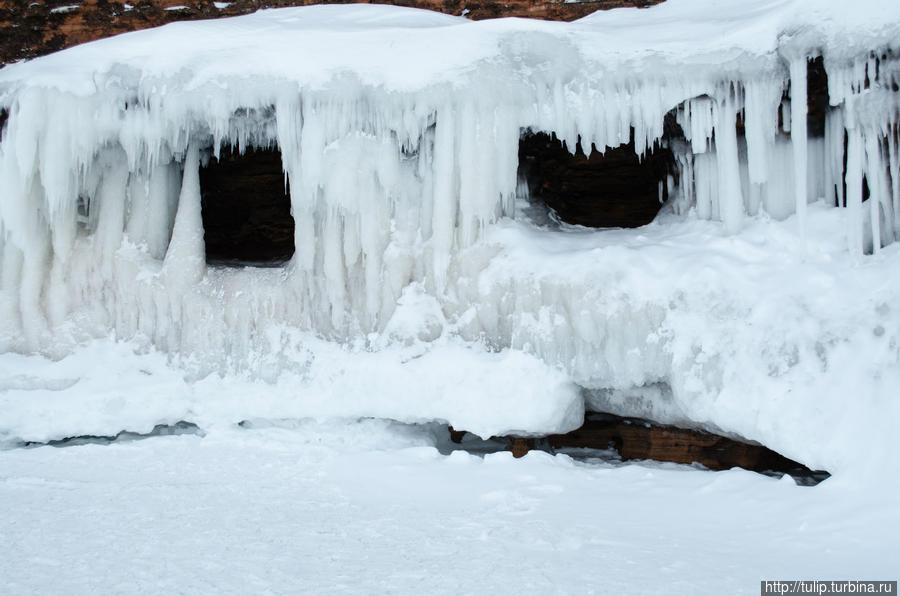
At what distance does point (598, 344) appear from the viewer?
4.82 meters

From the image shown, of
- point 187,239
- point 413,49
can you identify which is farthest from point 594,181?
point 187,239

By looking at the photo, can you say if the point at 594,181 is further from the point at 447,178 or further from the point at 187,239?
the point at 187,239

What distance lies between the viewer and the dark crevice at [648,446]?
4934 millimetres

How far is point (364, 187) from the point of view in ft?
17.1

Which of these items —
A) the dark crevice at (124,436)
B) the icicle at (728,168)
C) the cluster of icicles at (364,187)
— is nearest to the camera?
the cluster of icicles at (364,187)

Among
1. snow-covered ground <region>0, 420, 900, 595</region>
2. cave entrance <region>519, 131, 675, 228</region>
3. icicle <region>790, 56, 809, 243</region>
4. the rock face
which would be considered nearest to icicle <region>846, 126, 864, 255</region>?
icicle <region>790, 56, 809, 243</region>

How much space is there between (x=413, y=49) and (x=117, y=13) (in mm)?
2854

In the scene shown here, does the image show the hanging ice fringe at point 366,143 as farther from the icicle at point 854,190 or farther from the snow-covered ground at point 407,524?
the snow-covered ground at point 407,524

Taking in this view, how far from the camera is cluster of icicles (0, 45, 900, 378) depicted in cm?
455

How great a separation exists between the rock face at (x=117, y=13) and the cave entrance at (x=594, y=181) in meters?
1.08

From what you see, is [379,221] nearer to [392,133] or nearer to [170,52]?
[392,133]

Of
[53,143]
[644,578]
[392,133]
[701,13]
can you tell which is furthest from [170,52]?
[644,578]

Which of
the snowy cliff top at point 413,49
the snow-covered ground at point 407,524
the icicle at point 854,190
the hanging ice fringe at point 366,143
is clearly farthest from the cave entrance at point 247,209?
the icicle at point 854,190

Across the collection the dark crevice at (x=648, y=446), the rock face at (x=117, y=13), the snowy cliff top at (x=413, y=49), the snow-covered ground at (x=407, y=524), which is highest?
the rock face at (x=117, y=13)
